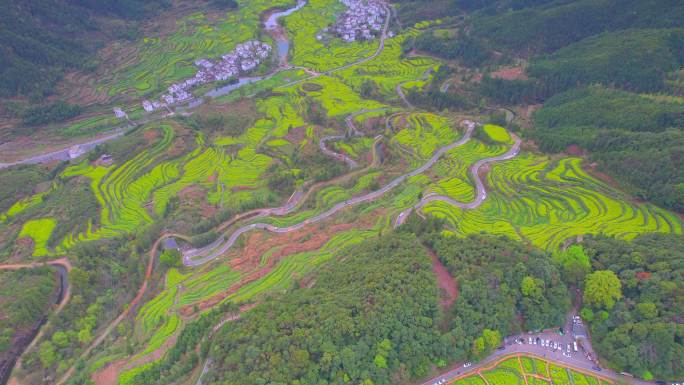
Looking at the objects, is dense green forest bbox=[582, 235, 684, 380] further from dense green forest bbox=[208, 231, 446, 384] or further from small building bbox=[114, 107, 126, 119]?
small building bbox=[114, 107, 126, 119]

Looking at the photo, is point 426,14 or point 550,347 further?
point 426,14

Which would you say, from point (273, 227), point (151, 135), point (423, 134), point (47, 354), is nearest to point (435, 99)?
point (423, 134)

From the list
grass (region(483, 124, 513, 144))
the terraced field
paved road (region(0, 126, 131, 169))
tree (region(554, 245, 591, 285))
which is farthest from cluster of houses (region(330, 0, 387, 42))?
the terraced field

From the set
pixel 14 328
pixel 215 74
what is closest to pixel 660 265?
pixel 14 328

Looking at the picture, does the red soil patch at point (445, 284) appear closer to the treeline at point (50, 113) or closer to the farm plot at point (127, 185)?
the farm plot at point (127, 185)

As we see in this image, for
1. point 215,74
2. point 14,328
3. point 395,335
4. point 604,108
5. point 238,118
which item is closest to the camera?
point 395,335

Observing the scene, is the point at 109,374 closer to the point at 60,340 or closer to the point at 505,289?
the point at 60,340

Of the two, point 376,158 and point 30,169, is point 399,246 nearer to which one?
point 376,158
